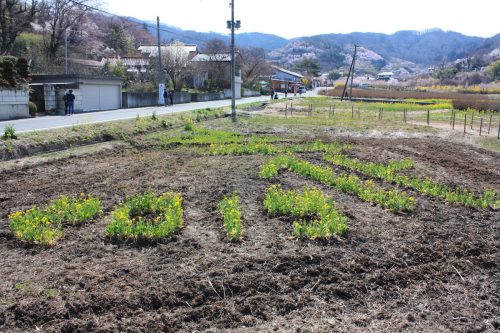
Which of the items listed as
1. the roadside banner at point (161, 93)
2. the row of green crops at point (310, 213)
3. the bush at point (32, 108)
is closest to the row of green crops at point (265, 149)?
the row of green crops at point (310, 213)

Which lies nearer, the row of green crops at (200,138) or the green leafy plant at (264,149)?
the green leafy plant at (264,149)

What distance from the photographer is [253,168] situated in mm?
12367

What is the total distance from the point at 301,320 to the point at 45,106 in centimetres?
2941

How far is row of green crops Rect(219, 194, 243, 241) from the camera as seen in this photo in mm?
6889

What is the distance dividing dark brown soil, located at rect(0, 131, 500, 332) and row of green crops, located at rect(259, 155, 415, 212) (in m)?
0.29

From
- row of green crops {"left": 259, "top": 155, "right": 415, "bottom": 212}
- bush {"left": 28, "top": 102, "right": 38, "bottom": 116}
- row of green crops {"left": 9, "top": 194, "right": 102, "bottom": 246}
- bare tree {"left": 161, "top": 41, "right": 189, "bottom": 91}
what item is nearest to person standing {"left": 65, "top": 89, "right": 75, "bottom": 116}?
bush {"left": 28, "top": 102, "right": 38, "bottom": 116}

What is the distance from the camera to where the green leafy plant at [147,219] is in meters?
6.85

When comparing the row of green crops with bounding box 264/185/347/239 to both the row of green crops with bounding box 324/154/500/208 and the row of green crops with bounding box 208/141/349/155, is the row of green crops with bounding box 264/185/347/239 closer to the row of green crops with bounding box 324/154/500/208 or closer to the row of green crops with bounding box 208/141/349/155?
the row of green crops with bounding box 324/154/500/208

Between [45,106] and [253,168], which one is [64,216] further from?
[45,106]

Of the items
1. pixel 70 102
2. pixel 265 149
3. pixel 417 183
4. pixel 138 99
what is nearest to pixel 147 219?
pixel 417 183

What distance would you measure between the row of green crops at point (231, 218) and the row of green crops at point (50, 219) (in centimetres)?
229

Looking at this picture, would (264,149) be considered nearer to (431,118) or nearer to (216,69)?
(431,118)

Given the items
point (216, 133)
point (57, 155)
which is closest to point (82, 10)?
point (216, 133)

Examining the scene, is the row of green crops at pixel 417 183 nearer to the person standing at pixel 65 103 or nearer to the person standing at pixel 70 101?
the person standing at pixel 70 101
